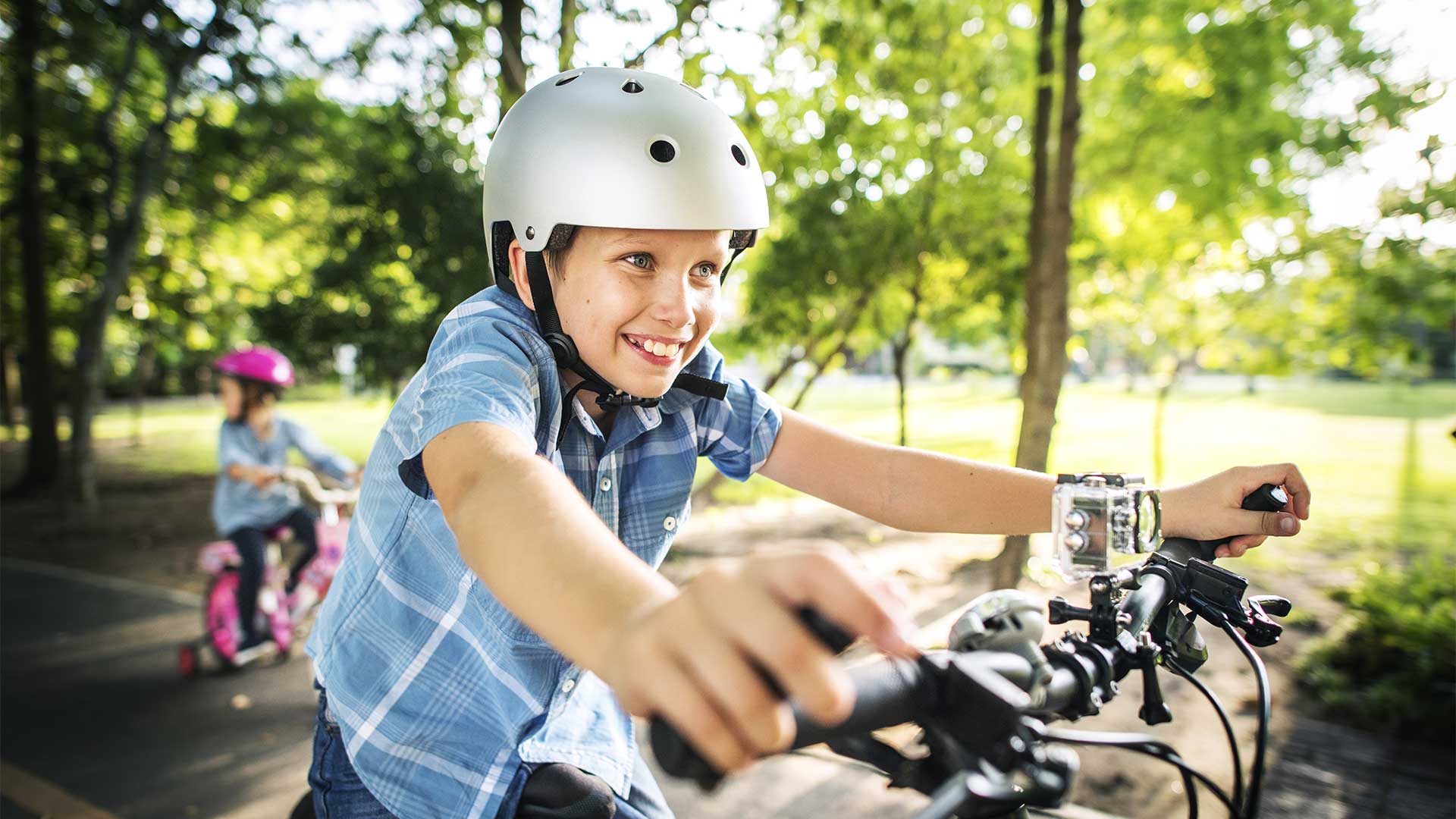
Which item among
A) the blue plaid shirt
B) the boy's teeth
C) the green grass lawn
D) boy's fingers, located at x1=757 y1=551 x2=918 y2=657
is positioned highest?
the boy's teeth

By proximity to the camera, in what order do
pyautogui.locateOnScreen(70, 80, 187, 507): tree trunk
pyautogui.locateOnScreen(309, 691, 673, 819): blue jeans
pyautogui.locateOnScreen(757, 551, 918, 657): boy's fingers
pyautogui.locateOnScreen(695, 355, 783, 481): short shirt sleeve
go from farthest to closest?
pyautogui.locateOnScreen(70, 80, 187, 507): tree trunk < pyautogui.locateOnScreen(695, 355, 783, 481): short shirt sleeve < pyautogui.locateOnScreen(309, 691, 673, 819): blue jeans < pyautogui.locateOnScreen(757, 551, 918, 657): boy's fingers

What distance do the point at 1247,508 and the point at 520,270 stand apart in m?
1.67

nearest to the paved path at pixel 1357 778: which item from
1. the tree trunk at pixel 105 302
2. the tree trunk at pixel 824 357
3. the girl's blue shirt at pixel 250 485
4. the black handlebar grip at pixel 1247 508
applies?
the black handlebar grip at pixel 1247 508

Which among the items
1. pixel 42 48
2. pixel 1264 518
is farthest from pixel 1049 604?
pixel 42 48

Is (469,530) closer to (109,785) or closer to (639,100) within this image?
(639,100)

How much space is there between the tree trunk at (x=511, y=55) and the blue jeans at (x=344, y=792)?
452 cm

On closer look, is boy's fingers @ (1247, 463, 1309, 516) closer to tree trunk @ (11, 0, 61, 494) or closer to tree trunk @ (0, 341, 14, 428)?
tree trunk @ (11, 0, 61, 494)

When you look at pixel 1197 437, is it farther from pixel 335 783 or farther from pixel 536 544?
pixel 536 544

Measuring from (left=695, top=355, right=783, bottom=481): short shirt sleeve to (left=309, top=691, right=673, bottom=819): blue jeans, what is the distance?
0.80 m

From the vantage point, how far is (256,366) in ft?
21.1

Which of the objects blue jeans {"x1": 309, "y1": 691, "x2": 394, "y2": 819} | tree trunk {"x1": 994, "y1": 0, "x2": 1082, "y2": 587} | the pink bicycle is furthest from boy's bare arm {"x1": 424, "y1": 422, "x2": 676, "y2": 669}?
the pink bicycle

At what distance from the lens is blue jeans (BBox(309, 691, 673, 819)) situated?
65.2 inches

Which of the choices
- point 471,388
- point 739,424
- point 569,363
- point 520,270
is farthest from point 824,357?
point 471,388

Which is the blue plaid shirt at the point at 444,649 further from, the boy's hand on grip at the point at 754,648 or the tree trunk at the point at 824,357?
the tree trunk at the point at 824,357
